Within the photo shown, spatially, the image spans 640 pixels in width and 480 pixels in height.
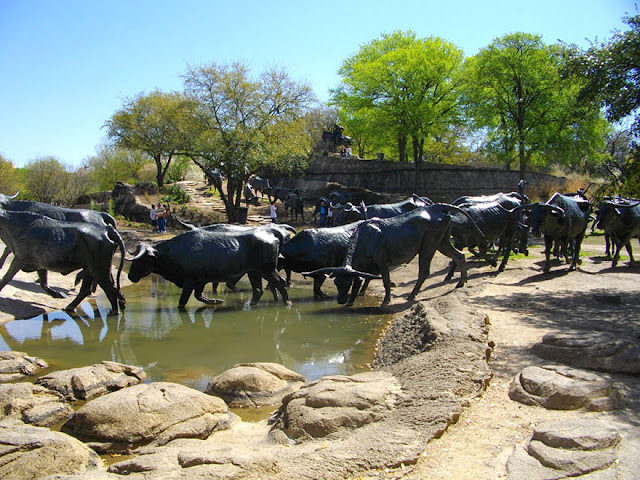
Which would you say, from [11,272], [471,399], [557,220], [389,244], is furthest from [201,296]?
[557,220]

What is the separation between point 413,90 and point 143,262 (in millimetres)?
28577

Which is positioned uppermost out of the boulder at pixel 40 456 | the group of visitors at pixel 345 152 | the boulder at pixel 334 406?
the group of visitors at pixel 345 152

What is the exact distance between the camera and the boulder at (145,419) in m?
5.47

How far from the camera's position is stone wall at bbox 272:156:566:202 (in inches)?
1410

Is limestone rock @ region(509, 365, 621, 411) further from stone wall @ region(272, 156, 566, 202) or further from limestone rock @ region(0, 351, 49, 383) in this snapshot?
stone wall @ region(272, 156, 566, 202)

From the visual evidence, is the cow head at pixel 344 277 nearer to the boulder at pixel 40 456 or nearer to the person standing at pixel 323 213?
the boulder at pixel 40 456

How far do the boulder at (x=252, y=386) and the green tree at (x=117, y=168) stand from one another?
1936 inches

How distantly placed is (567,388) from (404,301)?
728 cm

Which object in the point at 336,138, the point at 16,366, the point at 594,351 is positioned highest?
the point at 336,138

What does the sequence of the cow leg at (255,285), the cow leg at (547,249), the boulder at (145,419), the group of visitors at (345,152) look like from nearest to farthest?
1. the boulder at (145,419)
2. the cow leg at (255,285)
3. the cow leg at (547,249)
4. the group of visitors at (345,152)

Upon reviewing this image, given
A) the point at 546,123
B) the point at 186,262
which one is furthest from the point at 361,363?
A: the point at 546,123

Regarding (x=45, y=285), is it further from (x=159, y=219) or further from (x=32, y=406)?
(x=159, y=219)

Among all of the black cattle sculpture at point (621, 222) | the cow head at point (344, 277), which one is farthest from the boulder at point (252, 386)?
the black cattle sculpture at point (621, 222)

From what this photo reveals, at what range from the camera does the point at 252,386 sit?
22.4 feet
